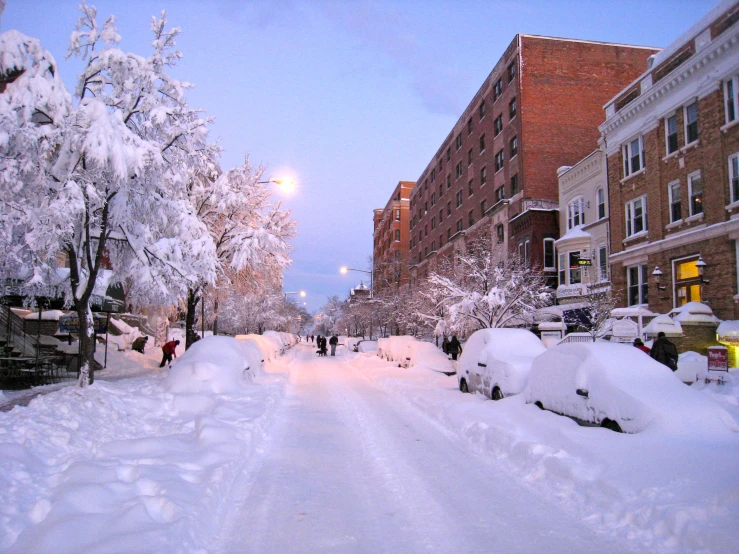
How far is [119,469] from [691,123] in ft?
74.4

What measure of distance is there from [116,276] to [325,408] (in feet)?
19.3

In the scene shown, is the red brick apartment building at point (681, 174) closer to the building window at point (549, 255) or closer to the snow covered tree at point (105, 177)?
the building window at point (549, 255)

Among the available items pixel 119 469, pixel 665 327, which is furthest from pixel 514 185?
pixel 119 469

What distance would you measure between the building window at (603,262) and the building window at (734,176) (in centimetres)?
820

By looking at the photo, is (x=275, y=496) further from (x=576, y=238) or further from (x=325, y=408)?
(x=576, y=238)

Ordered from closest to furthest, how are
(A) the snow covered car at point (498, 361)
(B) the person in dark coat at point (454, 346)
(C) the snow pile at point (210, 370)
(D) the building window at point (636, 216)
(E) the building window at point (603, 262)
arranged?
(A) the snow covered car at point (498, 361)
(C) the snow pile at point (210, 370)
(D) the building window at point (636, 216)
(B) the person in dark coat at point (454, 346)
(E) the building window at point (603, 262)

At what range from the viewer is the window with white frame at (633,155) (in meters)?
23.5

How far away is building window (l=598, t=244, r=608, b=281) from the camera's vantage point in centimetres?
2616

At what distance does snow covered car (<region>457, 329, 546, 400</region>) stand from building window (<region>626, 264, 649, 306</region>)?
41.4ft

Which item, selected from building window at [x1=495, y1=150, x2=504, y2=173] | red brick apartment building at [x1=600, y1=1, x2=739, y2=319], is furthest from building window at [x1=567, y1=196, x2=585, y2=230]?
building window at [x1=495, y1=150, x2=504, y2=173]

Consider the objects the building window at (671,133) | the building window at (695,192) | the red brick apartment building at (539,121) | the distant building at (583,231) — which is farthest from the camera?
the red brick apartment building at (539,121)

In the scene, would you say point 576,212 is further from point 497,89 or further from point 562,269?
point 497,89

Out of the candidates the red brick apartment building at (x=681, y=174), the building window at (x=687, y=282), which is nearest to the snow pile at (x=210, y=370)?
the red brick apartment building at (x=681, y=174)

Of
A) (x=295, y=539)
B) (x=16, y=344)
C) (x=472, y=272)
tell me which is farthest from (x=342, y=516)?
(x=472, y=272)
